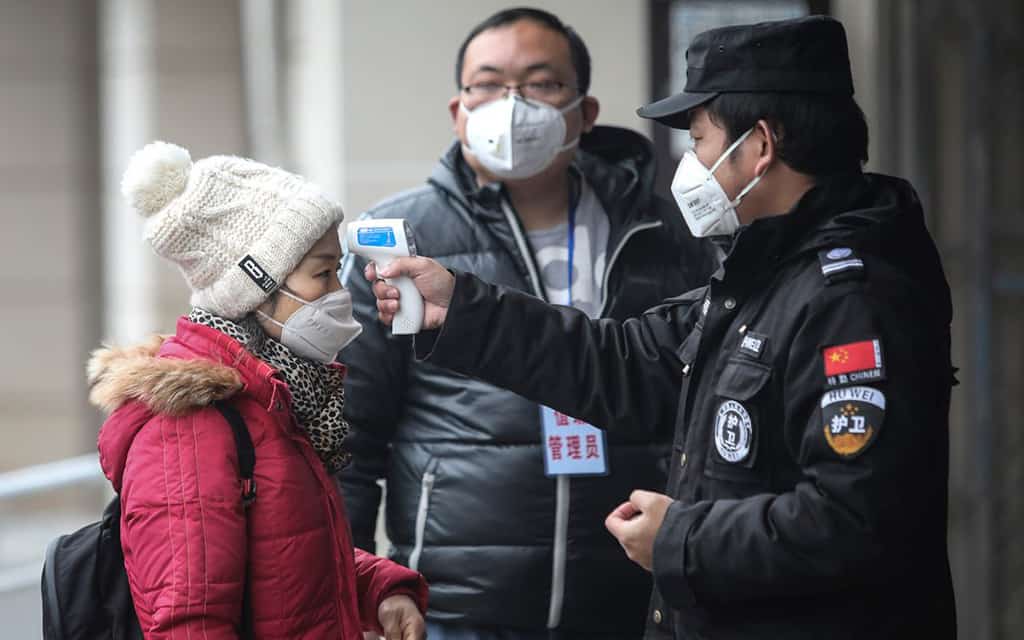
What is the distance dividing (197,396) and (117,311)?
4.49 m

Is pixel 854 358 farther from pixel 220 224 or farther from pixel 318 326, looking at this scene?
pixel 220 224

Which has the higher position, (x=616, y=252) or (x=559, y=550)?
(x=616, y=252)

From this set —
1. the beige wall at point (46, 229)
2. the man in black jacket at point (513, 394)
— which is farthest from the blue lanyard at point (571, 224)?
the beige wall at point (46, 229)

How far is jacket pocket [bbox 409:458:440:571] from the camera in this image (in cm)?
296

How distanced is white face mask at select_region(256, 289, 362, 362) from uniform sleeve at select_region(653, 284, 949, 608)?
655mm

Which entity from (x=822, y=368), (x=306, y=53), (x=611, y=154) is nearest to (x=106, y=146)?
(x=306, y=53)

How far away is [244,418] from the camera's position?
216 cm

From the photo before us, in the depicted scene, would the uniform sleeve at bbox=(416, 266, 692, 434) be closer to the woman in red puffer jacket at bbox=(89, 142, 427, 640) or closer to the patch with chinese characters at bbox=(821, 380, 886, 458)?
the woman in red puffer jacket at bbox=(89, 142, 427, 640)

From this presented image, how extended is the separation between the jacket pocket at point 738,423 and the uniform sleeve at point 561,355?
0.45 m

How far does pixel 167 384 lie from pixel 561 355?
801 mm

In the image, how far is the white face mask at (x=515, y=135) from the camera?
3.03 meters

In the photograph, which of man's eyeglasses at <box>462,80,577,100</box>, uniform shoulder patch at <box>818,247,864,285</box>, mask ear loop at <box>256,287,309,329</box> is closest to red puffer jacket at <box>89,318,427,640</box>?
mask ear loop at <box>256,287,309,329</box>

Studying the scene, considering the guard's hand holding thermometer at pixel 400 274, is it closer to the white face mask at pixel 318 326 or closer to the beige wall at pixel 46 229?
the white face mask at pixel 318 326

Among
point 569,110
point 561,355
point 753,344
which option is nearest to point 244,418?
point 561,355
